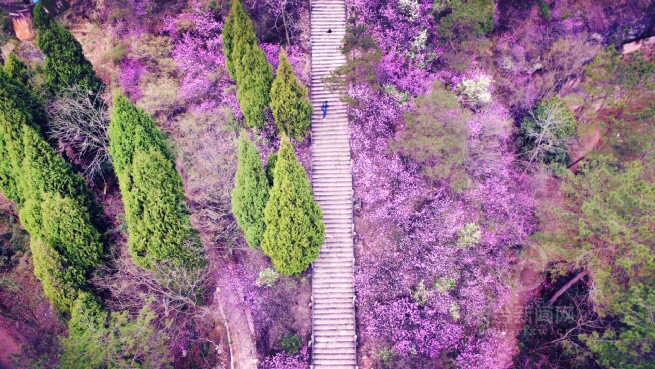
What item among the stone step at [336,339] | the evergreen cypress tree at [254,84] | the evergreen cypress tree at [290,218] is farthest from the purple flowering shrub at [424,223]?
the evergreen cypress tree at [254,84]

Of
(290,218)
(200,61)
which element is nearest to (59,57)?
(200,61)

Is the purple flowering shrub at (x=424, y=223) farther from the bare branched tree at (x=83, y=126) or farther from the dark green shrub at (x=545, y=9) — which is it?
the bare branched tree at (x=83, y=126)

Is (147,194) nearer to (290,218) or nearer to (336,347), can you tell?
(290,218)

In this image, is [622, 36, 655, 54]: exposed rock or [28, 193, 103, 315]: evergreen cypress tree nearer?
[28, 193, 103, 315]: evergreen cypress tree

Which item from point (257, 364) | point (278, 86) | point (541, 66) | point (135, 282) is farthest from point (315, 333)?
point (541, 66)

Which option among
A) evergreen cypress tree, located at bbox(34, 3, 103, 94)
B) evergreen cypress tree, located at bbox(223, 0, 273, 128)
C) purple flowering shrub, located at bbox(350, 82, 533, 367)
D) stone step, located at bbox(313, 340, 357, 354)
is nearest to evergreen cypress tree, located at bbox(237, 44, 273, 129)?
evergreen cypress tree, located at bbox(223, 0, 273, 128)

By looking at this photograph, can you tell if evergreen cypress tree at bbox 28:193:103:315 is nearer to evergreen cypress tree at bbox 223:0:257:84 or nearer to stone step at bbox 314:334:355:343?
evergreen cypress tree at bbox 223:0:257:84

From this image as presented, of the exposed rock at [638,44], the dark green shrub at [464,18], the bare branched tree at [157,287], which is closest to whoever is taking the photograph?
the bare branched tree at [157,287]
